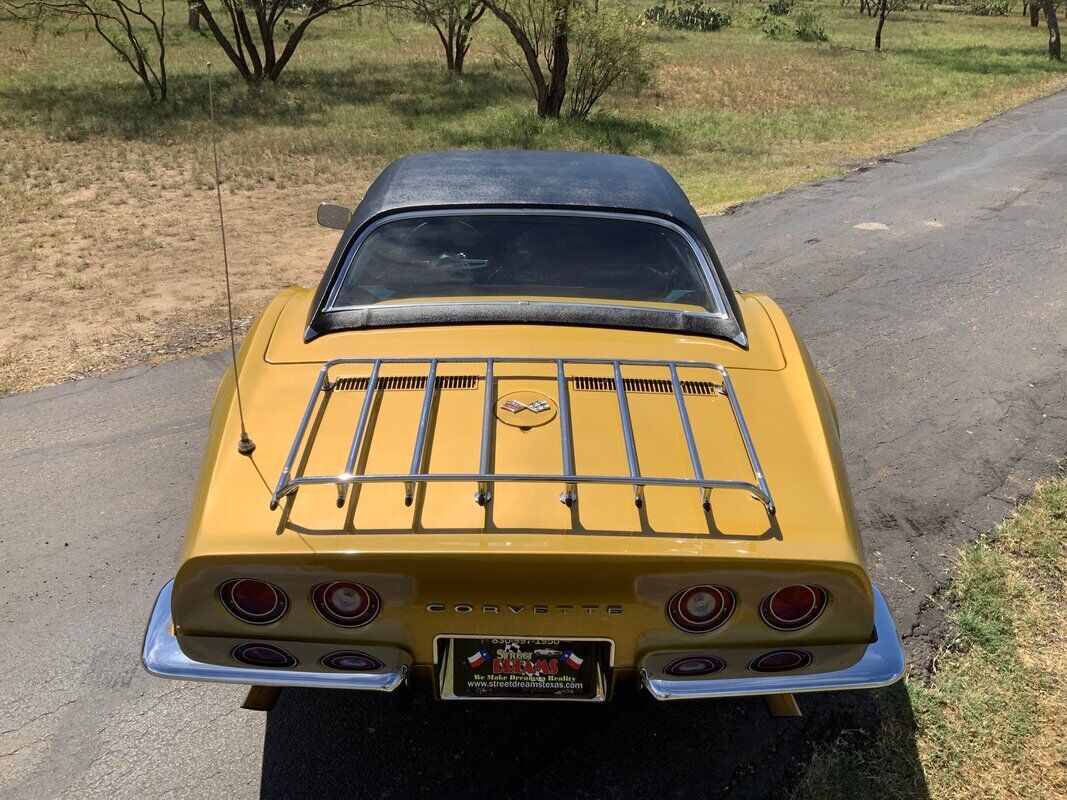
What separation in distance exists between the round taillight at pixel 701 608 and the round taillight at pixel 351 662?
2.67ft

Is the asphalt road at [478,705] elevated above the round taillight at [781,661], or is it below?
below

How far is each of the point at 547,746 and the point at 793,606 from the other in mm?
1057

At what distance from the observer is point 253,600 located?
2.18 m

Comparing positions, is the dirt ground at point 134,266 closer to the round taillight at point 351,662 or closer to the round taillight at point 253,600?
the round taillight at point 253,600

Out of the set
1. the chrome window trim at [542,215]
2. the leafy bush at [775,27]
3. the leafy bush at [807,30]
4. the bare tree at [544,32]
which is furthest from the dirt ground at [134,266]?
the leafy bush at [775,27]

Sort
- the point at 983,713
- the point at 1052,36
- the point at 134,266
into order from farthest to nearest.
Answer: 1. the point at 1052,36
2. the point at 134,266
3. the point at 983,713

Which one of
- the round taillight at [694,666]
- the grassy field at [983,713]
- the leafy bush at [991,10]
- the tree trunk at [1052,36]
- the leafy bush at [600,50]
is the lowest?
the grassy field at [983,713]

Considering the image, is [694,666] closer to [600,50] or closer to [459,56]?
[600,50]

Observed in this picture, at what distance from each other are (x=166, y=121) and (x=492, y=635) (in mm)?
16082

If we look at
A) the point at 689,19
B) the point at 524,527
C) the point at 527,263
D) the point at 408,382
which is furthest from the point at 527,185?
the point at 689,19

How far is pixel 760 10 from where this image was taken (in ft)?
140

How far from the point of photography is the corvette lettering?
7.00 feet

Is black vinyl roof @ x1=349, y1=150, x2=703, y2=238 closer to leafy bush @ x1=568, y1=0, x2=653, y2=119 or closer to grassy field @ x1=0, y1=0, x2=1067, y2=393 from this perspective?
grassy field @ x1=0, y1=0, x2=1067, y2=393

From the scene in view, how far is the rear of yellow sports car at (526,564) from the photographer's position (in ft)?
Answer: 6.87
